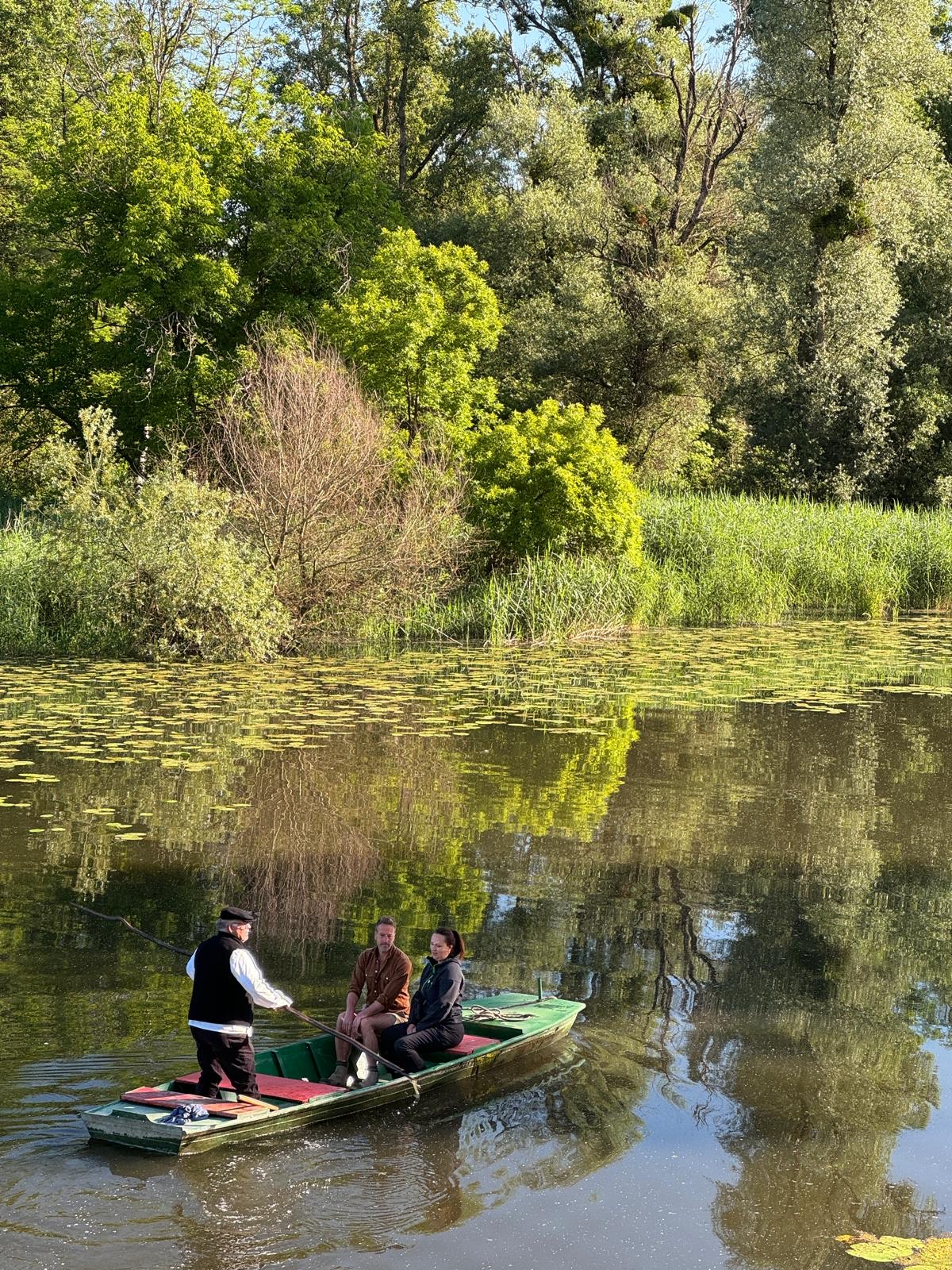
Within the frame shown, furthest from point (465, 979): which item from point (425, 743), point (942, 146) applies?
point (942, 146)

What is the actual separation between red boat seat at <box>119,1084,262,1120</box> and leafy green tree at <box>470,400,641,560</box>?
1996cm

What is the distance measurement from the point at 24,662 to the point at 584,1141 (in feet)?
51.5

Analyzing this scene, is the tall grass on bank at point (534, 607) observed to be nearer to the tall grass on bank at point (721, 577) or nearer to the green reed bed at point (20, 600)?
the tall grass on bank at point (721, 577)

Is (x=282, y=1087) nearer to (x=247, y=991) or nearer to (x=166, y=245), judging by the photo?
(x=247, y=991)

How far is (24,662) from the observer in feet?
68.2

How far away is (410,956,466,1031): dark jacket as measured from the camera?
7707mm

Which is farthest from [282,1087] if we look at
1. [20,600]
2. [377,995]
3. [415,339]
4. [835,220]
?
[835,220]

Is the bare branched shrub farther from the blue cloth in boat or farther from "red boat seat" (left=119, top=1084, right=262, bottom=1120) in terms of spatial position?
the blue cloth in boat

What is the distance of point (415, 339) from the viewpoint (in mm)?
29234

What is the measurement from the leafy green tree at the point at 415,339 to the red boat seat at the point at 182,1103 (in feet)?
73.5

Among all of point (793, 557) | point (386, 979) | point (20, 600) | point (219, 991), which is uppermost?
point (793, 557)

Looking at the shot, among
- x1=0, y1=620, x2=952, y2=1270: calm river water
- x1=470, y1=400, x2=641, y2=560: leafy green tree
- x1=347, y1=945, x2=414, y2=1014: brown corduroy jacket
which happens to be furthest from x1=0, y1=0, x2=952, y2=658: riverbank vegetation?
x1=347, y1=945, x2=414, y2=1014: brown corduroy jacket

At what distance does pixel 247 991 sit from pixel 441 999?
1.18 m

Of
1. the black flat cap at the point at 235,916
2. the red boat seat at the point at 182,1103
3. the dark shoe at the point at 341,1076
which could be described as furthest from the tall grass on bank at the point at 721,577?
the red boat seat at the point at 182,1103
